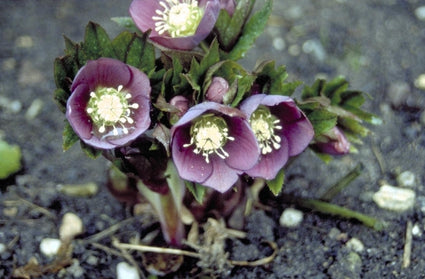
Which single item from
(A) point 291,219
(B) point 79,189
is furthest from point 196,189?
(B) point 79,189

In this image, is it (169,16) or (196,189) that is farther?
(169,16)

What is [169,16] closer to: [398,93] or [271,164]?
[271,164]

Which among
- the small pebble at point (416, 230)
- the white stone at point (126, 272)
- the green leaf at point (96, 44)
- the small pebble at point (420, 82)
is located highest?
the green leaf at point (96, 44)

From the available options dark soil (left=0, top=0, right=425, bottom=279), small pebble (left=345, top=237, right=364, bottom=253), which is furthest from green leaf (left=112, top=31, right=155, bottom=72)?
small pebble (left=345, top=237, right=364, bottom=253)

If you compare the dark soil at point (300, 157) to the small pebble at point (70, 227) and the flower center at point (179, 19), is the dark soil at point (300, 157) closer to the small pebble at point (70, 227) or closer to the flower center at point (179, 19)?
the small pebble at point (70, 227)

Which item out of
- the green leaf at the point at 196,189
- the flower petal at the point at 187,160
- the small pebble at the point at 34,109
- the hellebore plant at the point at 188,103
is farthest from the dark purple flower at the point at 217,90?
the small pebble at the point at 34,109

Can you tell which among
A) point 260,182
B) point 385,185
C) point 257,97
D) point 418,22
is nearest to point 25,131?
point 260,182
